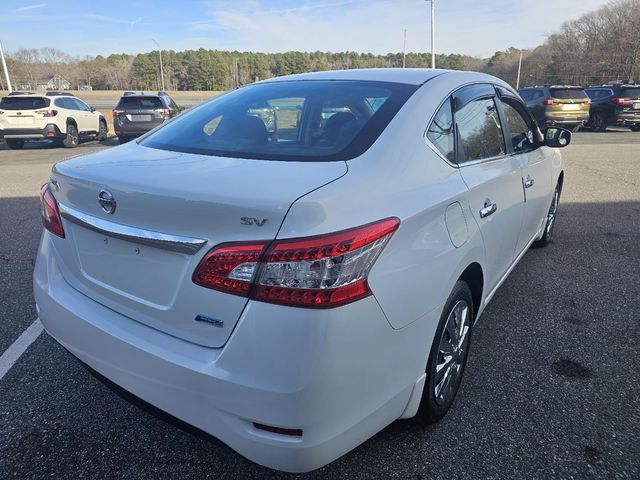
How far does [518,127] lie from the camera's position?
11.3ft

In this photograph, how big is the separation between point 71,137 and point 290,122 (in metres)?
14.8

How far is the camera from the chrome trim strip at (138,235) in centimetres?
158

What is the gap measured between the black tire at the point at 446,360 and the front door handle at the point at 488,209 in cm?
37

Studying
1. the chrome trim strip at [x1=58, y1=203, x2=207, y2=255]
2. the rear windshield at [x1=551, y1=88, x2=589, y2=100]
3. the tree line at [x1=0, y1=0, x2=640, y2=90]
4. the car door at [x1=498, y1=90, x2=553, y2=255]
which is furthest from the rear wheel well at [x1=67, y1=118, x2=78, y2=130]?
the tree line at [x1=0, y1=0, x2=640, y2=90]

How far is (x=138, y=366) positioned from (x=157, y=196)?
24.4 inches

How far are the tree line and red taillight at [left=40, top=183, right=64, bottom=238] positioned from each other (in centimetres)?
4930

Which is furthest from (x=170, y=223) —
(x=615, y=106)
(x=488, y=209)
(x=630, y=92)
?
(x=630, y=92)

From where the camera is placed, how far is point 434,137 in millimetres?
2186

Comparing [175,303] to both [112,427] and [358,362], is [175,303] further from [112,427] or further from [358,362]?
[112,427]

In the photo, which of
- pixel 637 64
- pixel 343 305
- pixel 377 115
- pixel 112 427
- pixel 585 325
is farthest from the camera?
pixel 637 64

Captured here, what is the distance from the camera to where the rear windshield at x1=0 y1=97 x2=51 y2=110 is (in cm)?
1400

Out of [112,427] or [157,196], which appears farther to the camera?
[112,427]

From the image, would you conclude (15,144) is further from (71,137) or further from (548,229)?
(548,229)

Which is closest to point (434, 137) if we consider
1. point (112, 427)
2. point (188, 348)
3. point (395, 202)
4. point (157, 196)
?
point (395, 202)
